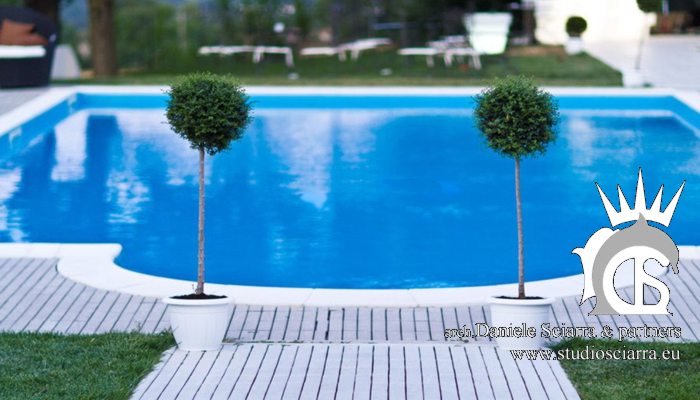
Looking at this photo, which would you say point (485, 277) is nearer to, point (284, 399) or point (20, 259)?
point (20, 259)

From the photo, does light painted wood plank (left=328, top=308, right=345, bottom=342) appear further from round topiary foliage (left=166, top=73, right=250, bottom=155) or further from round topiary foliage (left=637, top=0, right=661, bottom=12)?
round topiary foliage (left=637, top=0, right=661, bottom=12)

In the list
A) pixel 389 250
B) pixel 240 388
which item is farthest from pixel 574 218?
pixel 240 388

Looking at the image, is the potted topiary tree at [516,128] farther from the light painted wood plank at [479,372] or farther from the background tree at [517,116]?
the light painted wood plank at [479,372]

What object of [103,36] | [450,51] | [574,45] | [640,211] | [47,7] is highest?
[47,7]

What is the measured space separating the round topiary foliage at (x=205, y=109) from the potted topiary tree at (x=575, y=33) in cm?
1598

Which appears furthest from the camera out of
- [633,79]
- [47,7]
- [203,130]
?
[47,7]

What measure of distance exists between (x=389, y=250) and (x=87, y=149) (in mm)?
5771

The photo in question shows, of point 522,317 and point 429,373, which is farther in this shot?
point 522,317

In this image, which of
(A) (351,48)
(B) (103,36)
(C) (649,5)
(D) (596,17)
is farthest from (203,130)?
(D) (596,17)

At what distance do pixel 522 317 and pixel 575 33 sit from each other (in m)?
16.6

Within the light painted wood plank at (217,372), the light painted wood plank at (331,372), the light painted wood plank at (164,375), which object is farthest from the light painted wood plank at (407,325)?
the light painted wood plank at (164,375)

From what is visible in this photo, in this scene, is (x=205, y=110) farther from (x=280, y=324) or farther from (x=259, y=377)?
(x=259, y=377)

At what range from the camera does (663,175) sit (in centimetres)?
1180

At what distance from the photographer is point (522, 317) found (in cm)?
558
